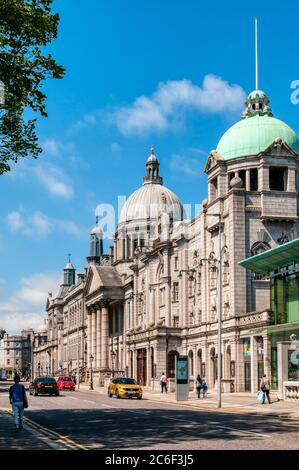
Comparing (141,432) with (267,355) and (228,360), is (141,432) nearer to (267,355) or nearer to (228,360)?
(267,355)

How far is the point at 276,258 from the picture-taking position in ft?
156

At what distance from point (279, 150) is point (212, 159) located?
6.60m

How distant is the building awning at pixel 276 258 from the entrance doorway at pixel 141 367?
1134 inches

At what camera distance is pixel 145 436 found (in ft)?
67.9

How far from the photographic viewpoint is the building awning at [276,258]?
44.3m

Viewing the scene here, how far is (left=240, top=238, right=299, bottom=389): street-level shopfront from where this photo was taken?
4558 cm

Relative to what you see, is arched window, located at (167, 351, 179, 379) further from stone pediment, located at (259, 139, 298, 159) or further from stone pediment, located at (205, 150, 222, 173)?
stone pediment, located at (259, 139, 298, 159)

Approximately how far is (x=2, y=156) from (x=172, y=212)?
3552 inches

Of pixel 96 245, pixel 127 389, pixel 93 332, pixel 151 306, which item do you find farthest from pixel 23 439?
pixel 96 245

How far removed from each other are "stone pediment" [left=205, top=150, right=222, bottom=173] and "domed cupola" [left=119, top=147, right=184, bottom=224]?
137 ft

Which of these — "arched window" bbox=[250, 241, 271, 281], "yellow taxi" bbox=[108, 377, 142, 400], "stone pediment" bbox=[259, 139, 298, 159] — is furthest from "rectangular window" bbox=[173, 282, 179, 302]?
"yellow taxi" bbox=[108, 377, 142, 400]

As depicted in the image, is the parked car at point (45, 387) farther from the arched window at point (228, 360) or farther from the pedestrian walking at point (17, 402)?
the pedestrian walking at point (17, 402)

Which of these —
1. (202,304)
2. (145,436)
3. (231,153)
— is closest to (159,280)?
(202,304)
